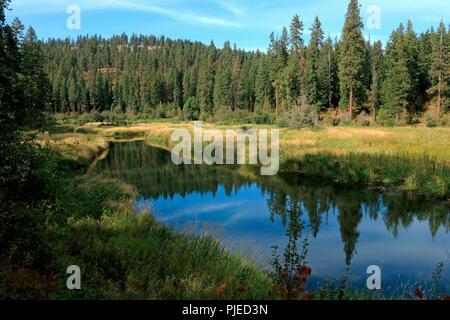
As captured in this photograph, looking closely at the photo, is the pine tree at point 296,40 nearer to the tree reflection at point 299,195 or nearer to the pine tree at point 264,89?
the pine tree at point 264,89

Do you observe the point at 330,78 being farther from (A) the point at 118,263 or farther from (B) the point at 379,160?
(A) the point at 118,263

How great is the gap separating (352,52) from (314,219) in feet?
147

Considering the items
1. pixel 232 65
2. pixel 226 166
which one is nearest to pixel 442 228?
pixel 226 166

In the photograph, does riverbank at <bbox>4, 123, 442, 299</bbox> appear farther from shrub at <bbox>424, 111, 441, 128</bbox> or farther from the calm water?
shrub at <bbox>424, 111, 441, 128</bbox>

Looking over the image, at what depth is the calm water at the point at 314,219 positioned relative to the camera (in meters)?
12.1

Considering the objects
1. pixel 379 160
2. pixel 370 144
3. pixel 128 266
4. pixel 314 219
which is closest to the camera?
pixel 128 266

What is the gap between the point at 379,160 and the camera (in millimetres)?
23812

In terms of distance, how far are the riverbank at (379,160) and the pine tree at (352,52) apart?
2547 cm

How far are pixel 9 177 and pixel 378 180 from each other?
1960cm

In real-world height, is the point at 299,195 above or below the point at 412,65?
below

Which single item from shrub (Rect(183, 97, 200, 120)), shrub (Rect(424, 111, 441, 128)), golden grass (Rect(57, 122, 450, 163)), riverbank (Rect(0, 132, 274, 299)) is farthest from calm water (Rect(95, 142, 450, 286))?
shrub (Rect(183, 97, 200, 120))

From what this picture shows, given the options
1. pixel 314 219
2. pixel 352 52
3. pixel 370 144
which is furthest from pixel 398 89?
pixel 314 219

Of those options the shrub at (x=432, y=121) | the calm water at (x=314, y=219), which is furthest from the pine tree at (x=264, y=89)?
the calm water at (x=314, y=219)

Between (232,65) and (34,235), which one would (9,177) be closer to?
(34,235)
